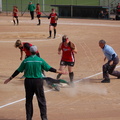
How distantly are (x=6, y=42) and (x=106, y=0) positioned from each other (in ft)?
79.0

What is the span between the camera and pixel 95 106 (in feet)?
33.3

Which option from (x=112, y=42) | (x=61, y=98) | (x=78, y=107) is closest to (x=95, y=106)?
(x=78, y=107)

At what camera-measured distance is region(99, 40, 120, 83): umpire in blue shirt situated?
1253cm

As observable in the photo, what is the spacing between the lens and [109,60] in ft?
41.5

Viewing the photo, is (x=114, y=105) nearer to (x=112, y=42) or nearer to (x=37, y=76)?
(x=37, y=76)

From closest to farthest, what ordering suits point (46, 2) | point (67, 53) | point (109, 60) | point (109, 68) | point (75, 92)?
point (75, 92), point (67, 53), point (109, 60), point (109, 68), point (46, 2)

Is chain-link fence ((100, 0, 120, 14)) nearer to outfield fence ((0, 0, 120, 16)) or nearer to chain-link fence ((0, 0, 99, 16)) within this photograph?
outfield fence ((0, 0, 120, 16))

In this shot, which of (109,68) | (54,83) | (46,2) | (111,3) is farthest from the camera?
(46,2)

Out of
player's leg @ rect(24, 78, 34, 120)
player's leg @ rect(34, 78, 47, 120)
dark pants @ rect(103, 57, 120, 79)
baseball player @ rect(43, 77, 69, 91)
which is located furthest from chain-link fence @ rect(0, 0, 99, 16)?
player's leg @ rect(34, 78, 47, 120)

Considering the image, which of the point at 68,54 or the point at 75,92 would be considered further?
the point at 68,54

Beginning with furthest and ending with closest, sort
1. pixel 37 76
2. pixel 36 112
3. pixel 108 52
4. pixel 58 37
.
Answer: pixel 58 37
pixel 108 52
pixel 36 112
pixel 37 76

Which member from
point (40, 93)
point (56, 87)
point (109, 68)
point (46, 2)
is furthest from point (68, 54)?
point (46, 2)

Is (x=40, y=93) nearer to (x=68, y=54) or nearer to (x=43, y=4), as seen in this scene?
(x=68, y=54)

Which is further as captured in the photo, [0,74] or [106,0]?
[106,0]
